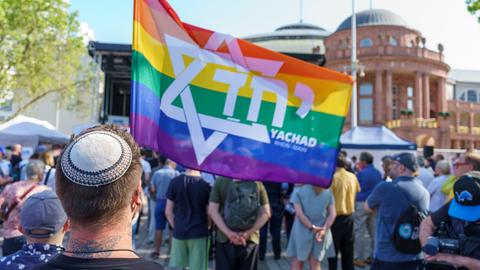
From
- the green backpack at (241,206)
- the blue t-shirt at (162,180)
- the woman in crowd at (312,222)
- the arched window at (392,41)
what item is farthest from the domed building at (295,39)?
the green backpack at (241,206)

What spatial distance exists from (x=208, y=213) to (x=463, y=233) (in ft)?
9.46

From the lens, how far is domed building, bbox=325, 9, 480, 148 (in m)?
42.5

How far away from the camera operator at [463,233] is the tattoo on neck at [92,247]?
7.35 feet

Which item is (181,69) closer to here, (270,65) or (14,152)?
(270,65)

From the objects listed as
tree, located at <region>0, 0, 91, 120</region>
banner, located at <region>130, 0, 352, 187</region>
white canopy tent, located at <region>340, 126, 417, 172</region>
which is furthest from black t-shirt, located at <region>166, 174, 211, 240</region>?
tree, located at <region>0, 0, 91, 120</region>

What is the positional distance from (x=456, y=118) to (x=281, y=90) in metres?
56.0

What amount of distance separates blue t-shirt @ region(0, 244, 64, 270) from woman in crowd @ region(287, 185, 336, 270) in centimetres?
359

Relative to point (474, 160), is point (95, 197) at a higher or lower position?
lower

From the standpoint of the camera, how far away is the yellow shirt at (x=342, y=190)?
19.5 ft

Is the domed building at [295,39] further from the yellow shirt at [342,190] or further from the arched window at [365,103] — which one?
the yellow shirt at [342,190]

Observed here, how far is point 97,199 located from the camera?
4.31 ft

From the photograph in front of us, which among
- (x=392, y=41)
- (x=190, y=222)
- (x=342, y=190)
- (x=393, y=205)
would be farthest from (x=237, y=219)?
(x=392, y=41)

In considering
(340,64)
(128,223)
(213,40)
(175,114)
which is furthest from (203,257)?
(340,64)

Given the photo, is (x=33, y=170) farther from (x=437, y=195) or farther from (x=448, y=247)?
(x=437, y=195)
